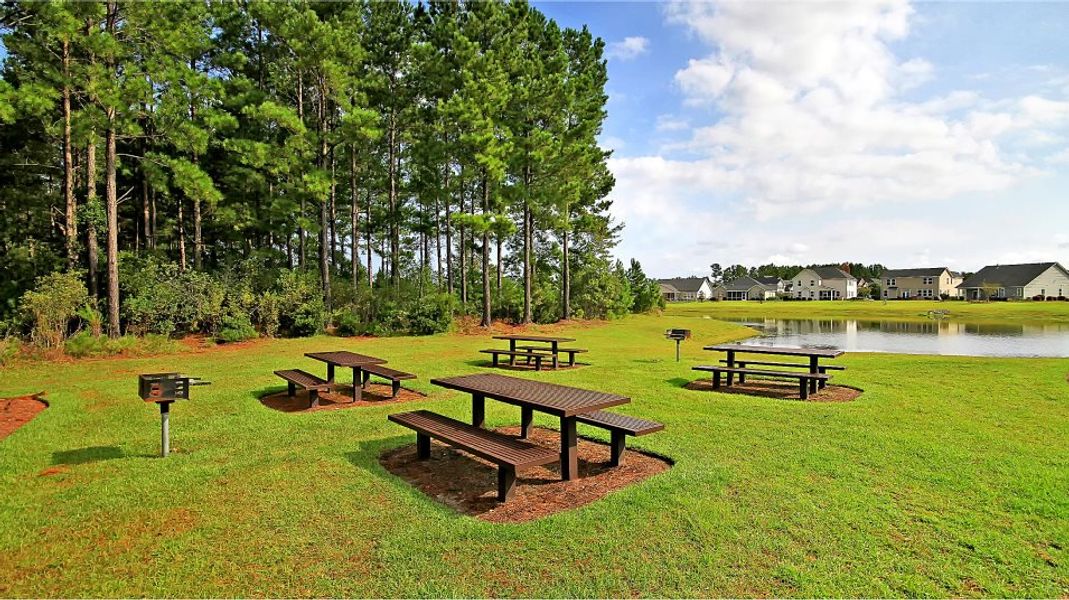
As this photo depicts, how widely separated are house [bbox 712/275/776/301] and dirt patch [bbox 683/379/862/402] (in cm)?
9522

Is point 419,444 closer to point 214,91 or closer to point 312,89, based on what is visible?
point 214,91

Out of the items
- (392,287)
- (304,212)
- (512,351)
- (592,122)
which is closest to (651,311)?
(592,122)

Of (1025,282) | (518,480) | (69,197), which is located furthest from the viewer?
(1025,282)

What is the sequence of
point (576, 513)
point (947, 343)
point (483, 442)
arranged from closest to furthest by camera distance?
point (576, 513) < point (483, 442) < point (947, 343)

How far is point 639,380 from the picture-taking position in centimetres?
1116

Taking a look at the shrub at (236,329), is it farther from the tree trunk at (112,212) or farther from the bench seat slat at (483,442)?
the bench seat slat at (483,442)

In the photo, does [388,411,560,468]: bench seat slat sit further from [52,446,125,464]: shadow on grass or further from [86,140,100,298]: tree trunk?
[86,140,100,298]: tree trunk

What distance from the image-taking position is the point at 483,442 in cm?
504

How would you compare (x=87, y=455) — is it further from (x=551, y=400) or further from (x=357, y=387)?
(x=551, y=400)

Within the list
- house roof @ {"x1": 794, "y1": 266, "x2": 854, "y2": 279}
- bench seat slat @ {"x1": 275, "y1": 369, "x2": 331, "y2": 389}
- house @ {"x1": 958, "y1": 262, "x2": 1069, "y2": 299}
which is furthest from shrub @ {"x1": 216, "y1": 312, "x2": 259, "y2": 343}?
house roof @ {"x1": 794, "y1": 266, "x2": 854, "y2": 279}

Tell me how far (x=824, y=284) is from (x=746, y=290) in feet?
45.9

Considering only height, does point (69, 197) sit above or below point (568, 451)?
above

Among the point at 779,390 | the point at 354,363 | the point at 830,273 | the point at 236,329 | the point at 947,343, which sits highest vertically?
the point at 830,273

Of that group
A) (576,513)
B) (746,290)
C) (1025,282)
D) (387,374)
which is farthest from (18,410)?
(746,290)
